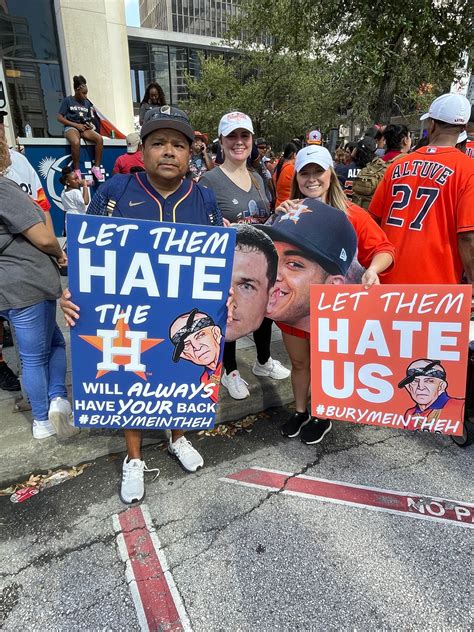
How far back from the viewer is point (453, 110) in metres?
2.57

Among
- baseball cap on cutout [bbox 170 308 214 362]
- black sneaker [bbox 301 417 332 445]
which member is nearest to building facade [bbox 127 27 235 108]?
black sneaker [bbox 301 417 332 445]

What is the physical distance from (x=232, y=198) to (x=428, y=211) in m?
1.27

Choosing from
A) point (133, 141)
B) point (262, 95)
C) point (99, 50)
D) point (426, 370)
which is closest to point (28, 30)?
point (99, 50)

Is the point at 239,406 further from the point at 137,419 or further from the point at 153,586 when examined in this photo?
the point at 153,586

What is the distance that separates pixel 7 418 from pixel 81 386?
1.19 metres

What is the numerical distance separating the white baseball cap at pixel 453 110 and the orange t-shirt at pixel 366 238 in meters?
0.88

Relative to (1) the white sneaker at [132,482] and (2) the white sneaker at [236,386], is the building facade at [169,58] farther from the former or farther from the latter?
(1) the white sneaker at [132,482]

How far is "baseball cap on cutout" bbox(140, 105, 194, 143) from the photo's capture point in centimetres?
194

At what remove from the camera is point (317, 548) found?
2.03 meters

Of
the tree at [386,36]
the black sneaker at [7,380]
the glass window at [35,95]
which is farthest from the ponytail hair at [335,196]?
the glass window at [35,95]

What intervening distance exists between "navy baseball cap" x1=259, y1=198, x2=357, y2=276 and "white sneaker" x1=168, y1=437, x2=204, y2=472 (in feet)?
4.54

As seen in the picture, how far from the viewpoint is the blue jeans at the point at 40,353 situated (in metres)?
2.50

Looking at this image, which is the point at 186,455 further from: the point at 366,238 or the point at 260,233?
the point at 366,238

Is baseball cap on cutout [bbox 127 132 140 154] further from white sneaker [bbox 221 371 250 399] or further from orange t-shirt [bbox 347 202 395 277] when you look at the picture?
orange t-shirt [bbox 347 202 395 277]
